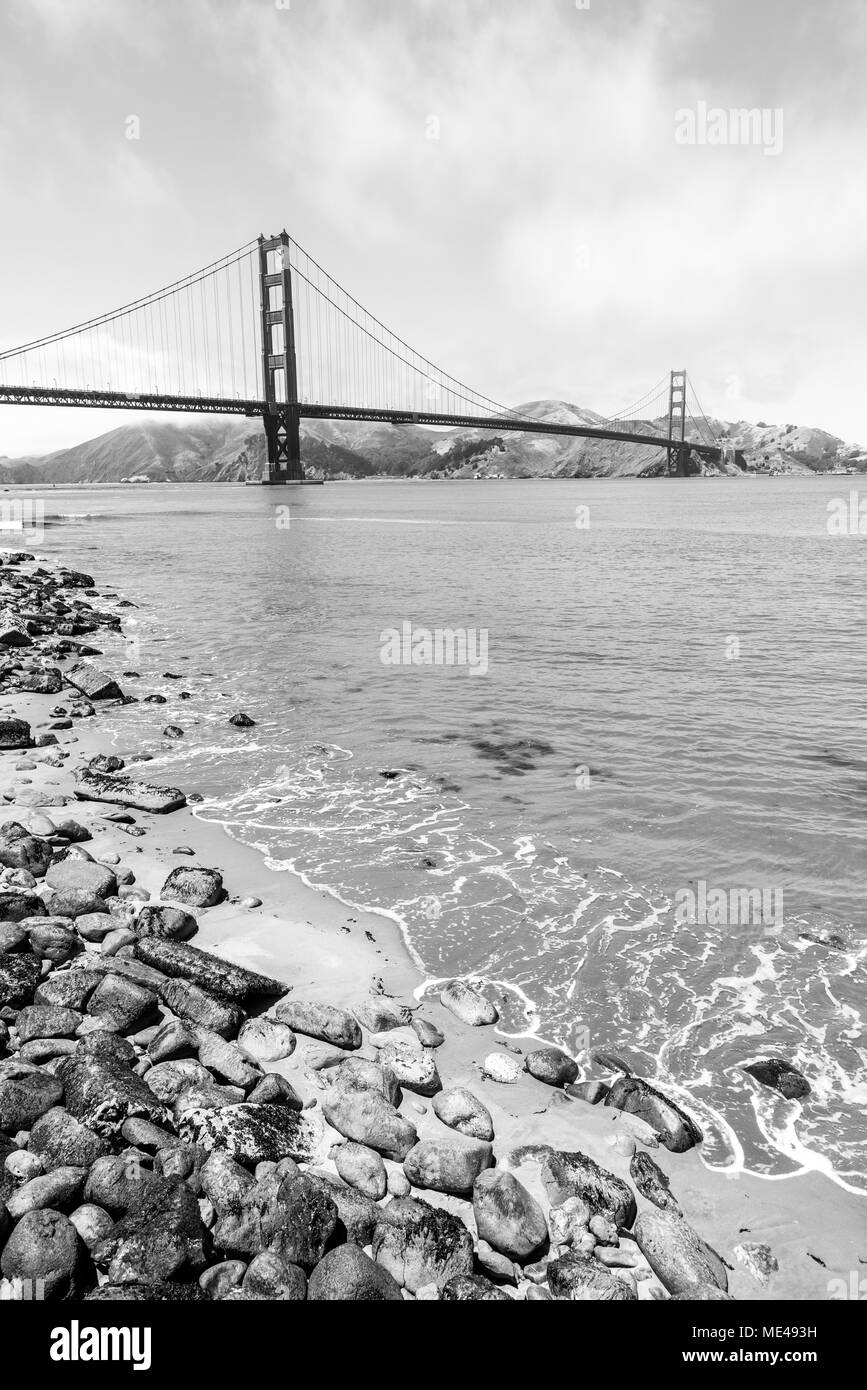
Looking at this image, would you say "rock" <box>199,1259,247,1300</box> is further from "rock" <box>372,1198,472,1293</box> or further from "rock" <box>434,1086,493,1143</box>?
"rock" <box>434,1086,493,1143</box>

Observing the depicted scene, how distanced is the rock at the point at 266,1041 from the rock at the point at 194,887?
7.36 feet

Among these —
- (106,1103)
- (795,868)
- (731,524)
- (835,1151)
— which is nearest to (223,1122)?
(106,1103)

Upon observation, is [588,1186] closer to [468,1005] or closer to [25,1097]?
[468,1005]

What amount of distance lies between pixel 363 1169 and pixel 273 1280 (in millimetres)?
899

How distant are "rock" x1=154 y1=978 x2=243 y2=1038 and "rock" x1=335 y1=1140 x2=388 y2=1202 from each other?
5.08 ft

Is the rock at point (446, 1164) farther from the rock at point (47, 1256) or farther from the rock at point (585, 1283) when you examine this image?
the rock at point (47, 1256)

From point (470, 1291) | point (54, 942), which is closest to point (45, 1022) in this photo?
point (54, 942)

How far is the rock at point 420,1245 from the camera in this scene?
165 inches

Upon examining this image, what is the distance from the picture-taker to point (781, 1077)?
19.7ft

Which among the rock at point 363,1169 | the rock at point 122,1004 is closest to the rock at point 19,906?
the rock at point 122,1004

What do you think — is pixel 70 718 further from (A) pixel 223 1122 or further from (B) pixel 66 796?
(A) pixel 223 1122

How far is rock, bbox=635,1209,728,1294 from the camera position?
14.1 feet

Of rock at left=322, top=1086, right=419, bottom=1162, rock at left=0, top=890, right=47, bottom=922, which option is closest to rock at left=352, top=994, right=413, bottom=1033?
rock at left=322, top=1086, right=419, bottom=1162
